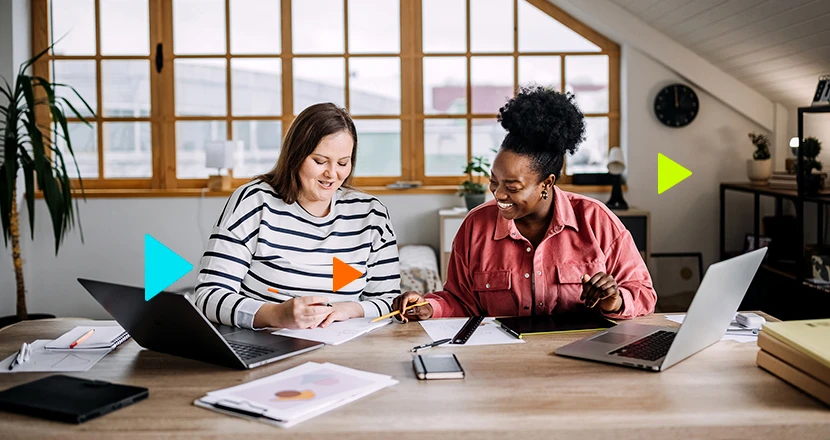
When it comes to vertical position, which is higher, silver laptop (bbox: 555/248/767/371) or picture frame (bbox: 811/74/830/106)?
picture frame (bbox: 811/74/830/106)

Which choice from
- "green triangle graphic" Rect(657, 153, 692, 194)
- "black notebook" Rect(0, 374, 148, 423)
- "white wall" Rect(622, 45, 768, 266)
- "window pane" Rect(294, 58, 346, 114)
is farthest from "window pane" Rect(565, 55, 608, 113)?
"black notebook" Rect(0, 374, 148, 423)

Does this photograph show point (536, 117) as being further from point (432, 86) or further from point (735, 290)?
point (432, 86)

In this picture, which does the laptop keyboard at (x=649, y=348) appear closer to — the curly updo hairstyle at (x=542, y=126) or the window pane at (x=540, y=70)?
the curly updo hairstyle at (x=542, y=126)

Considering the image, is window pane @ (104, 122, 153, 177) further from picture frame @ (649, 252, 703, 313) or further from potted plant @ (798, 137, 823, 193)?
potted plant @ (798, 137, 823, 193)

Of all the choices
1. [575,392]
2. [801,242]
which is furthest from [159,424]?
[801,242]

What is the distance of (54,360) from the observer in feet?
5.54

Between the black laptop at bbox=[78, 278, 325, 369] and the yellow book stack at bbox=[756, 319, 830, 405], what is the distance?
0.90m

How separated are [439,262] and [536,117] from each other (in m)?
2.92

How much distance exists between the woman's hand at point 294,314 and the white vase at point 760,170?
145 inches

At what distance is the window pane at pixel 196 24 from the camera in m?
5.19

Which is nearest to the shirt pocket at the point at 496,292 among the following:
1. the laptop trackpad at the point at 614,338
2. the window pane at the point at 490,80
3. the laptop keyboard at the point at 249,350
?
the laptop trackpad at the point at 614,338

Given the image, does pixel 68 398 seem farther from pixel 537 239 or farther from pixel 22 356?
pixel 537 239

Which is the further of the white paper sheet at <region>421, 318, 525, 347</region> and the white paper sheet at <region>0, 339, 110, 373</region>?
the white paper sheet at <region>421, 318, 525, 347</region>

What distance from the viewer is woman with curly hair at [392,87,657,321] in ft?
7.23
